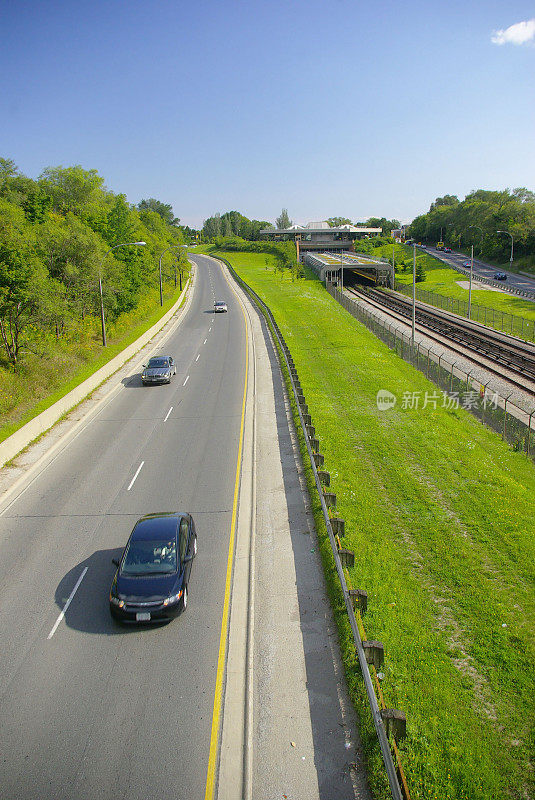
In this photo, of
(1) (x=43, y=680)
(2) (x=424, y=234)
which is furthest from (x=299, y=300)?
(2) (x=424, y=234)

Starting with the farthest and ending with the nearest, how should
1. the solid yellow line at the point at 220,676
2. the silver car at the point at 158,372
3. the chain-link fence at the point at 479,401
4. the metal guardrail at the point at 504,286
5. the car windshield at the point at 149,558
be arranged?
the metal guardrail at the point at 504,286 → the silver car at the point at 158,372 → the chain-link fence at the point at 479,401 → the car windshield at the point at 149,558 → the solid yellow line at the point at 220,676

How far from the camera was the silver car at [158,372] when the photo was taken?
30.9 m

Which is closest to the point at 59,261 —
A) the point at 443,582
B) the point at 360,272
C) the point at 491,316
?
the point at 443,582

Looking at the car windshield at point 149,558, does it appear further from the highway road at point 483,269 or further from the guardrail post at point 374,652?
the highway road at point 483,269

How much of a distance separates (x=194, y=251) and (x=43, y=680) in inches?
6664

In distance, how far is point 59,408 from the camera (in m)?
25.0

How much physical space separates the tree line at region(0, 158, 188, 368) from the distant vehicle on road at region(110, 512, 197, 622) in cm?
1955

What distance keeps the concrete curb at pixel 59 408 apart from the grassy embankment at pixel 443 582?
11603 millimetres

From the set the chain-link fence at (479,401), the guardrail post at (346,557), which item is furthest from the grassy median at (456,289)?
the guardrail post at (346,557)

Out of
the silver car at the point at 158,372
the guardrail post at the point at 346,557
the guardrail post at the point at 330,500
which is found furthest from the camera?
the silver car at the point at 158,372

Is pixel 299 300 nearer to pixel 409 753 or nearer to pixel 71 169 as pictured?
pixel 71 169

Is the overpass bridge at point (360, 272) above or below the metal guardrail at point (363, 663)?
above

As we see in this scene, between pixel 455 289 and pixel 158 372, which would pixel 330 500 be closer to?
pixel 158 372

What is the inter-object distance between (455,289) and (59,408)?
72.8 metres
